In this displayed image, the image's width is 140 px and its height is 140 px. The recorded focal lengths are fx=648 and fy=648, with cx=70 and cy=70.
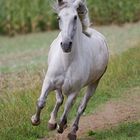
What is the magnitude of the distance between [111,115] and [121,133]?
1663 mm

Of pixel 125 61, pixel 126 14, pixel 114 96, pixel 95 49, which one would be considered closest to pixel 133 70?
pixel 125 61

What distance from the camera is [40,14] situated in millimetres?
→ 30016

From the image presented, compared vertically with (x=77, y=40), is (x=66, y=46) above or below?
above

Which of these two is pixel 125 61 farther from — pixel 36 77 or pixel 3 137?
pixel 3 137

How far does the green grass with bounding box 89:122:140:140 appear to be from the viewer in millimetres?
8952

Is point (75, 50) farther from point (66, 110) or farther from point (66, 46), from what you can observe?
point (66, 110)

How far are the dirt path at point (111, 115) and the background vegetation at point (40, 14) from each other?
17.5 metres

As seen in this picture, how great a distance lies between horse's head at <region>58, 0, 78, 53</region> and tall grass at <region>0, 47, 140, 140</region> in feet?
5.91

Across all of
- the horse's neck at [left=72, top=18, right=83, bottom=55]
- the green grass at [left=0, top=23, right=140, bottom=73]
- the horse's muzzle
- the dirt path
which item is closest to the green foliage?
the green grass at [left=0, top=23, right=140, bottom=73]

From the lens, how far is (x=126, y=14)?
29.8 metres

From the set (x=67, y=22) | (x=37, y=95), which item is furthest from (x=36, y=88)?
(x=67, y=22)

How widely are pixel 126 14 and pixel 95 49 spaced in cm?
2046

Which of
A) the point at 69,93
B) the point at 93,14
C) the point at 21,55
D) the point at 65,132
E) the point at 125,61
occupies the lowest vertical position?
the point at 93,14

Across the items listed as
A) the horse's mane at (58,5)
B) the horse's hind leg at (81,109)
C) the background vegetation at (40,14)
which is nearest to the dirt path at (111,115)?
the horse's hind leg at (81,109)
